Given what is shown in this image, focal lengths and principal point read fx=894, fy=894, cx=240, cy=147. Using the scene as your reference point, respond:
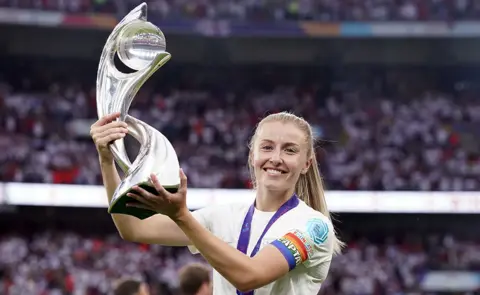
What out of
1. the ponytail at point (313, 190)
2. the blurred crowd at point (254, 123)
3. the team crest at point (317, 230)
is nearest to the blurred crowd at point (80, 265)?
the blurred crowd at point (254, 123)

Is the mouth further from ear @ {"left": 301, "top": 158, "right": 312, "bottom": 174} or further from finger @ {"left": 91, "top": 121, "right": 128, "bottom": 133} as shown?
finger @ {"left": 91, "top": 121, "right": 128, "bottom": 133}

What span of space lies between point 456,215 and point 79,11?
32.0 ft

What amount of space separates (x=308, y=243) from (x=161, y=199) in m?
0.61

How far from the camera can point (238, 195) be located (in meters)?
17.2

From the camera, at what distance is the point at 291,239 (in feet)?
8.39

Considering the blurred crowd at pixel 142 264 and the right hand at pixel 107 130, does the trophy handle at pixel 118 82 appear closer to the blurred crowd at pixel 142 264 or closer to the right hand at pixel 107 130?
the right hand at pixel 107 130

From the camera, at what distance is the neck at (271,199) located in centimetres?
270

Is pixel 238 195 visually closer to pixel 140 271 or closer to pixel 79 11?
pixel 140 271

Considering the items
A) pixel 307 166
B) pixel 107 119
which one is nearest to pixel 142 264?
pixel 307 166

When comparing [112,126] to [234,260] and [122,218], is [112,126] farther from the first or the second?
[234,260]

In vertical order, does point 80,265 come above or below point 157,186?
below

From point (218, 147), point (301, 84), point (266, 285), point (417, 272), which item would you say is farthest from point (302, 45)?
point (266, 285)

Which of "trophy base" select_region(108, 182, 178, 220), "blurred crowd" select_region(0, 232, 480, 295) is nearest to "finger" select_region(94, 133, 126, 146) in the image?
"trophy base" select_region(108, 182, 178, 220)

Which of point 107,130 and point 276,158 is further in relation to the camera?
point 276,158
